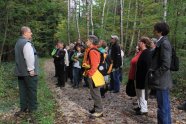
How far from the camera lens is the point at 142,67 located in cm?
873

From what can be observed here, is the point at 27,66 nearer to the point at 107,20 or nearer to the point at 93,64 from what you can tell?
the point at 93,64

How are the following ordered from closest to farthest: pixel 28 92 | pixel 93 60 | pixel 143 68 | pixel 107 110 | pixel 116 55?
pixel 93 60 < pixel 28 92 < pixel 143 68 < pixel 107 110 < pixel 116 55

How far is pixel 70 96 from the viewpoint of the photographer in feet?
40.7

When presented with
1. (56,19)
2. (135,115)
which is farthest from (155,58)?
(56,19)

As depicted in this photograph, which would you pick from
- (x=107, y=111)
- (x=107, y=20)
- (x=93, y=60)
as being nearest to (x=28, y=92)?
(x=93, y=60)

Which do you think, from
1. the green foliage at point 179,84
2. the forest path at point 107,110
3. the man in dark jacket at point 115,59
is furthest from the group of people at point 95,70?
the green foliage at point 179,84

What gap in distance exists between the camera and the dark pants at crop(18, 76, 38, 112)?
329 inches

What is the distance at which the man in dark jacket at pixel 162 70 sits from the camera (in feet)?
22.4

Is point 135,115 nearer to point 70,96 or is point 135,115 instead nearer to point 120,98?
point 120,98

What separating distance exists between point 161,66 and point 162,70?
3.5 inches

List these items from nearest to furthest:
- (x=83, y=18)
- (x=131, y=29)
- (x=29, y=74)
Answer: (x=29, y=74)
(x=131, y=29)
(x=83, y=18)

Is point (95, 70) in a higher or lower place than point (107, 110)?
higher

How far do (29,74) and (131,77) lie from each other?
280cm

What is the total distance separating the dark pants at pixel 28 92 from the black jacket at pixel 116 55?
15.3ft
